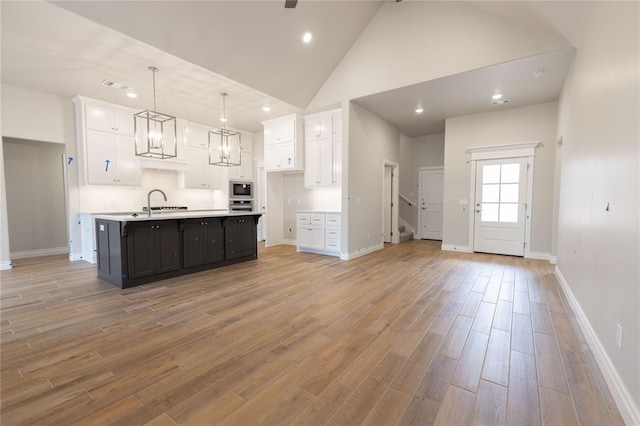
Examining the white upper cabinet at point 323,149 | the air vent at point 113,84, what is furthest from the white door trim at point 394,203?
the air vent at point 113,84

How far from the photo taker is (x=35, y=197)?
597 centimetres

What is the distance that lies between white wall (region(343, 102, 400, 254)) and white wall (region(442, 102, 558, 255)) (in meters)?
1.53

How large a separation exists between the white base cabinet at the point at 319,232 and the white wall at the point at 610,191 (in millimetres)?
3700

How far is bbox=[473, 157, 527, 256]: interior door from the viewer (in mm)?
5730

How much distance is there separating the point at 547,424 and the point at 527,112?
19.5 feet

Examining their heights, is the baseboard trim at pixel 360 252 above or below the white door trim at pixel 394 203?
below

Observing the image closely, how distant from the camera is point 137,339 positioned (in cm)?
240

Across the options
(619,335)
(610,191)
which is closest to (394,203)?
(610,191)

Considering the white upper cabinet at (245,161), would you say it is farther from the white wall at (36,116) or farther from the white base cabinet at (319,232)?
the white wall at (36,116)

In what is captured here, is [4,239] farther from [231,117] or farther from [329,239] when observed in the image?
[329,239]

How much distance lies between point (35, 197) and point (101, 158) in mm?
1910

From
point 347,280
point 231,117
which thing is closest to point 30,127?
point 231,117

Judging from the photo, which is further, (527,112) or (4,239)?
(527,112)

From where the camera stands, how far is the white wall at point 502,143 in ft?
17.8
